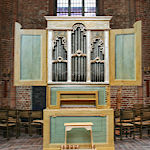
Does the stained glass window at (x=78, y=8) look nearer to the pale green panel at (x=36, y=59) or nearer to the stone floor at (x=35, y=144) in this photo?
the pale green panel at (x=36, y=59)

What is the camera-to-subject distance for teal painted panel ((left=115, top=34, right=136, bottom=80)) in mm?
7531

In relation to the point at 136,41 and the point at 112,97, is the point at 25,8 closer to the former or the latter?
the point at 112,97

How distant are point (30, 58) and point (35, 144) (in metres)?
2.87

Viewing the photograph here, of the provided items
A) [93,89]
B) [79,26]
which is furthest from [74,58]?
[93,89]

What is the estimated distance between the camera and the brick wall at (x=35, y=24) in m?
11.7

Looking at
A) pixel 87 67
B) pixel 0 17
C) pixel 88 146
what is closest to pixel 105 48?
pixel 87 67

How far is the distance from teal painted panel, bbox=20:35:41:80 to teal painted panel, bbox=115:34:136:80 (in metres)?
2.40

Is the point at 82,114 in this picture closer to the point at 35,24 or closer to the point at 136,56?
the point at 136,56

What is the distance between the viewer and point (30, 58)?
301 inches

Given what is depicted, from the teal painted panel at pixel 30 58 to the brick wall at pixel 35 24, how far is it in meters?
4.19

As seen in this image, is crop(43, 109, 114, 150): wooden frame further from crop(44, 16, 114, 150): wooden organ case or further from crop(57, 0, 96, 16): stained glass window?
crop(57, 0, 96, 16): stained glass window

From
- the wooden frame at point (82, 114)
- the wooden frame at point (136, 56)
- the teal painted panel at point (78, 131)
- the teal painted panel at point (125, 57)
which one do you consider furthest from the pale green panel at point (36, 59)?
the teal painted panel at point (125, 57)

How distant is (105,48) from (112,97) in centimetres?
466

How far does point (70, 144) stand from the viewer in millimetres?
7391
